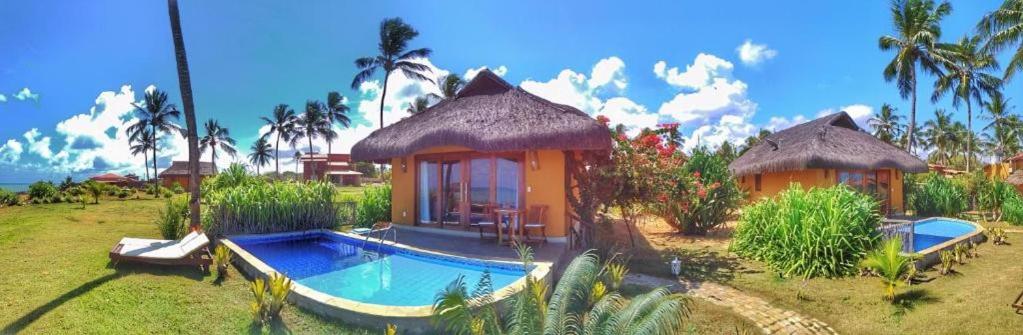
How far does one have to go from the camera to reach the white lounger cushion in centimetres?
662

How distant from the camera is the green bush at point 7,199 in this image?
1673 cm

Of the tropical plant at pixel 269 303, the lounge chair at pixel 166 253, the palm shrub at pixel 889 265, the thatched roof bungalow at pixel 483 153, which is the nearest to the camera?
the tropical plant at pixel 269 303

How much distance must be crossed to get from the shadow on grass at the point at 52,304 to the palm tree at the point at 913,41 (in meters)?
27.9

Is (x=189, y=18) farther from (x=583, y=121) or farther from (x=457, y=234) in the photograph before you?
(x=583, y=121)

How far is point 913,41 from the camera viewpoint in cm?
2050

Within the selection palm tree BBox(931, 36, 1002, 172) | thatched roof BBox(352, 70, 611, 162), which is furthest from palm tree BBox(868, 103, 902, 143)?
thatched roof BBox(352, 70, 611, 162)

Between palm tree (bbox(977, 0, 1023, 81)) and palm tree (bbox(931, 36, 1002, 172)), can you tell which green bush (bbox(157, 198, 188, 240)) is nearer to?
palm tree (bbox(977, 0, 1023, 81))

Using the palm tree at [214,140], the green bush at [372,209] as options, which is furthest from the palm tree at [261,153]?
the green bush at [372,209]

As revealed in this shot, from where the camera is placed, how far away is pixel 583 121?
8.40 meters

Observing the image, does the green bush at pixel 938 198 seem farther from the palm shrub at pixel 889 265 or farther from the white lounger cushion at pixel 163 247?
the white lounger cushion at pixel 163 247

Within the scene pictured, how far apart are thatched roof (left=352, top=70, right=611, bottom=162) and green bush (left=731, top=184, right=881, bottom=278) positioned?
3107 millimetres

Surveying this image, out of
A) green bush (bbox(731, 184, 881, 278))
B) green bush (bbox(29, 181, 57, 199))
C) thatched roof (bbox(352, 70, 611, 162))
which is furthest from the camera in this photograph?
green bush (bbox(29, 181, 57, 199))

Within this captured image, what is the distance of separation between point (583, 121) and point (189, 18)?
877 centimetres

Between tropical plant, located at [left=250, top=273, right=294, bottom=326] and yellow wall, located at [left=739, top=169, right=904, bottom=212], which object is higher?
yellow wall, located at [left=739, top=169, right=904, bottom=212]
